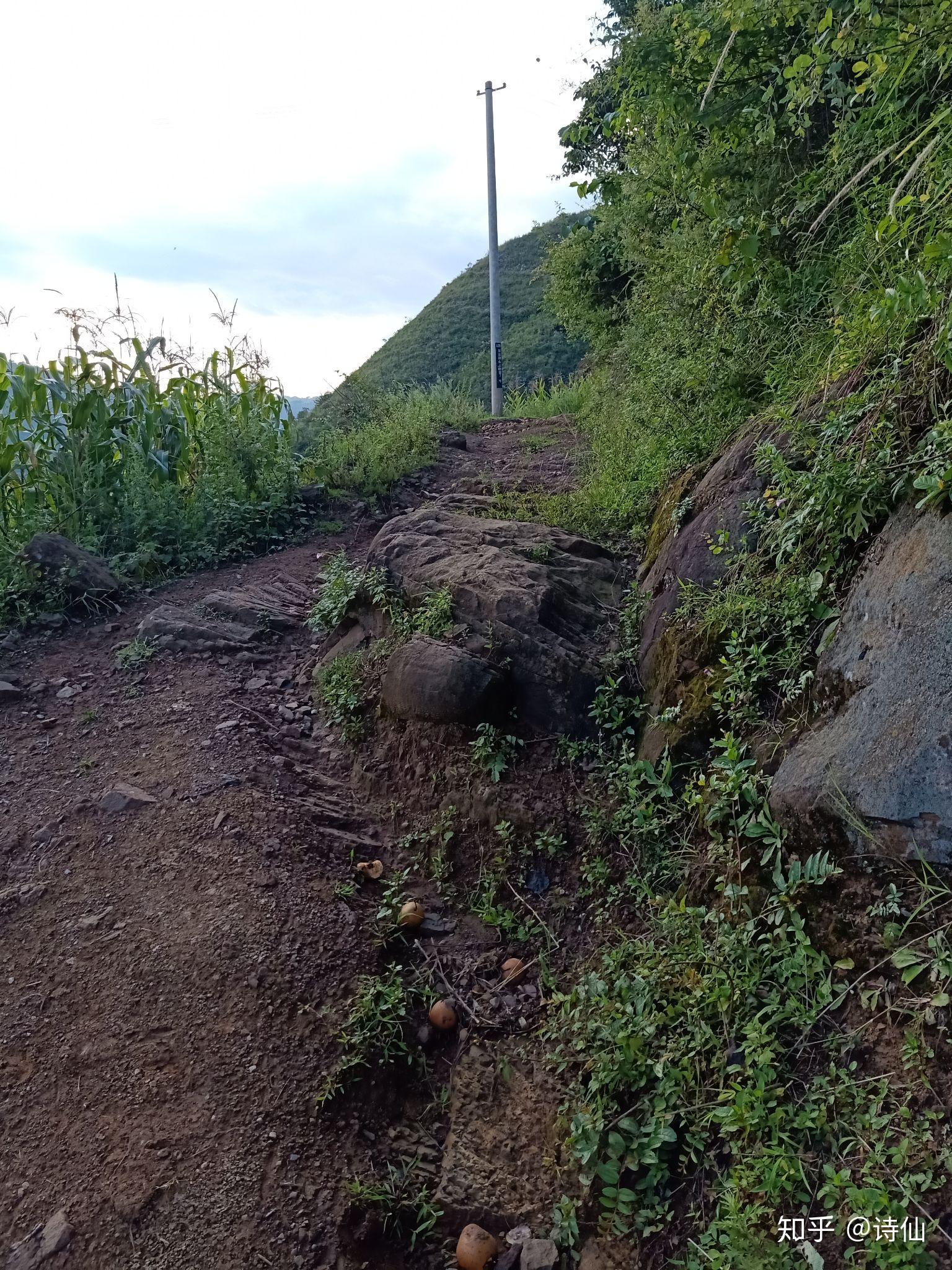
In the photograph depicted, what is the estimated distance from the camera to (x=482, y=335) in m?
24.7

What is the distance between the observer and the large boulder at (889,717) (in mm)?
1820

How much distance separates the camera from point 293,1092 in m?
2.18

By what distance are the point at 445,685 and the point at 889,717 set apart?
1674 mm

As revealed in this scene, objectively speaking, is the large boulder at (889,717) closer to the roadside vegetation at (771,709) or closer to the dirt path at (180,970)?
the roadside vegetation at (771,709)

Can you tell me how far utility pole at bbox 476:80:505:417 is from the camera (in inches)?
523

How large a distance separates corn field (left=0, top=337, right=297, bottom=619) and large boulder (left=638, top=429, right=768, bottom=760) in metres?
3.09

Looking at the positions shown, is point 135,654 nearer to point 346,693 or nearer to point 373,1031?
point 346,693

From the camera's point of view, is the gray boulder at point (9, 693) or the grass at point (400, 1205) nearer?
the grass at point (400, 1205)

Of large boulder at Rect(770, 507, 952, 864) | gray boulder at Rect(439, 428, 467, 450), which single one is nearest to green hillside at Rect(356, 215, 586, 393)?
gray boulder at Rect(439, 428, 467, 450)

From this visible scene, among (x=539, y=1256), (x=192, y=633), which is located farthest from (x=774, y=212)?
(x=539, y=1256)

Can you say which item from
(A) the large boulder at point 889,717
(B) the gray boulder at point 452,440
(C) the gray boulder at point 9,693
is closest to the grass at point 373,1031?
(A) the large boulder at point 889,717

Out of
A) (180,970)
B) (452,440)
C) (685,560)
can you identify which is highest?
(452,440)

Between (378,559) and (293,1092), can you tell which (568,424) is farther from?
(293,1092)

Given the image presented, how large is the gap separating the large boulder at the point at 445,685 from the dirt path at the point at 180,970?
0.44m
